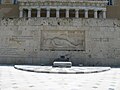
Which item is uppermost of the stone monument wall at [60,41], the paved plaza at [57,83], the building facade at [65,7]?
the building facade at [65,7]

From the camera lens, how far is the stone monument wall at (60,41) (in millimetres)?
14133

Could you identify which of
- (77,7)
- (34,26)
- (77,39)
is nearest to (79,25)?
(77,39)

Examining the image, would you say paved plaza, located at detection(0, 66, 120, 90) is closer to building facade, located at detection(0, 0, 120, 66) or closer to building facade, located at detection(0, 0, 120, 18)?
building facade, located at detection(0, 0, 120, 66)

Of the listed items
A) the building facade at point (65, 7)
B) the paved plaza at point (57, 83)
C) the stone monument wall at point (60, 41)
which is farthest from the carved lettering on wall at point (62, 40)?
the building facade at point (65, 7)

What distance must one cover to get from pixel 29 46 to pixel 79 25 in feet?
14.6

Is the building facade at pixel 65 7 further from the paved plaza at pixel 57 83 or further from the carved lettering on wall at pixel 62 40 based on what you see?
the paved plaza at pixel 57 83

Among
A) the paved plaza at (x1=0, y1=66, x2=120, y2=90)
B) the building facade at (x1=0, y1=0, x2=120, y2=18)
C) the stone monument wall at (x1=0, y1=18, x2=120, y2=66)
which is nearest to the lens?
the paved plaza at (x1=0, y1=66, x2=120, y2=90)

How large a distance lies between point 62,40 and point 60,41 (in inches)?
7.1

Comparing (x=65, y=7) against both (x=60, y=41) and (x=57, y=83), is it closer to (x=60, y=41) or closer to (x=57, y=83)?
(x=60, y=41)

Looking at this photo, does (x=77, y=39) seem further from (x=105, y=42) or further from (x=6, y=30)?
(x=6, y=30)

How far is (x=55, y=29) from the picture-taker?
46.9ft

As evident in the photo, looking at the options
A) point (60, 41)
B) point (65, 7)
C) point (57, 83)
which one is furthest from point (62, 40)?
point (65, 7)

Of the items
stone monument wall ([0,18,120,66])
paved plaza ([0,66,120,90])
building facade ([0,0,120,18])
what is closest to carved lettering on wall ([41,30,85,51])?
stone monument wall ([0,18,120,66])

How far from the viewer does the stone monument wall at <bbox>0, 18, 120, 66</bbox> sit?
14133 millimetres
